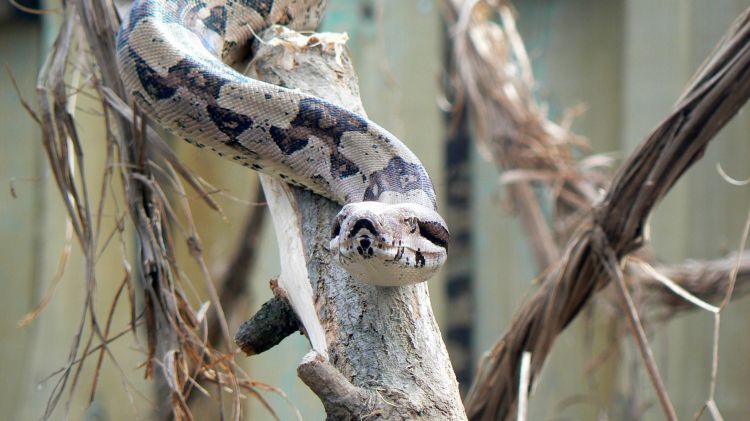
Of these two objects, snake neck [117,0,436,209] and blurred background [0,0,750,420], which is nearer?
snake neck [117,0,436,209]

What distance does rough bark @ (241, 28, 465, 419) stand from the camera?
1271 millimetres

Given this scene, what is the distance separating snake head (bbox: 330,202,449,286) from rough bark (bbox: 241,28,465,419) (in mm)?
43

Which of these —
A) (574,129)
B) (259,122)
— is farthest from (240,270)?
(574,129)

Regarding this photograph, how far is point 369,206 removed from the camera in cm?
158

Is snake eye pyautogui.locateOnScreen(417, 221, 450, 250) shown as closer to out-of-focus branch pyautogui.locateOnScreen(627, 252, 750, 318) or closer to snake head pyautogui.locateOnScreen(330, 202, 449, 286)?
snake head pyautogui.locateOnScreen(330, 202, 449, 286)

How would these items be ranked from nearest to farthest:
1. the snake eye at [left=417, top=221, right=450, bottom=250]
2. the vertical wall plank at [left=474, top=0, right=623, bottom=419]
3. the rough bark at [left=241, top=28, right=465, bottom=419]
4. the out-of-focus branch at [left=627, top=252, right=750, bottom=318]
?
the rough bark at [left=241, top=28, right=465, bottom=419] < the snake eye at [left=417, top=221, right=450, bottom=250] < the out-of-focus branch at [left=627, top=252, right=750, bottom=318] < the vertical wall plank at [left=474, top=0, right=623, bottom=419]

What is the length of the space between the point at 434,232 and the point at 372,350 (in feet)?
1.06

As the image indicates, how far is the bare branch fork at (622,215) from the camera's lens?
1837 millimetres

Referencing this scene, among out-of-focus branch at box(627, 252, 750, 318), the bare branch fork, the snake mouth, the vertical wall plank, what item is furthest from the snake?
the vertical wall plank

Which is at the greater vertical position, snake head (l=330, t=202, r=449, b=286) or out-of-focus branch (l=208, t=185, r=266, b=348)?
snake head (l=330, t=202, r=449, b=286)

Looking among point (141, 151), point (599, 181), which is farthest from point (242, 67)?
point (599, 181)

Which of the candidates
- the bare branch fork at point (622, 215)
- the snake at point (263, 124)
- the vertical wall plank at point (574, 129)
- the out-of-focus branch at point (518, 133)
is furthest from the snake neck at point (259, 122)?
the vertical wall plank at point (574, 129)

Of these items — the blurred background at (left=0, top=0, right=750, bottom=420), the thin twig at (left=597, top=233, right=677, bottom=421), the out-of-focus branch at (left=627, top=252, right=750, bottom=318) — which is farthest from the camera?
the blurred background at (left=0, top=0, right=750, bottom=420)

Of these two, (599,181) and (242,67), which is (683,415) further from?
(242,67)
